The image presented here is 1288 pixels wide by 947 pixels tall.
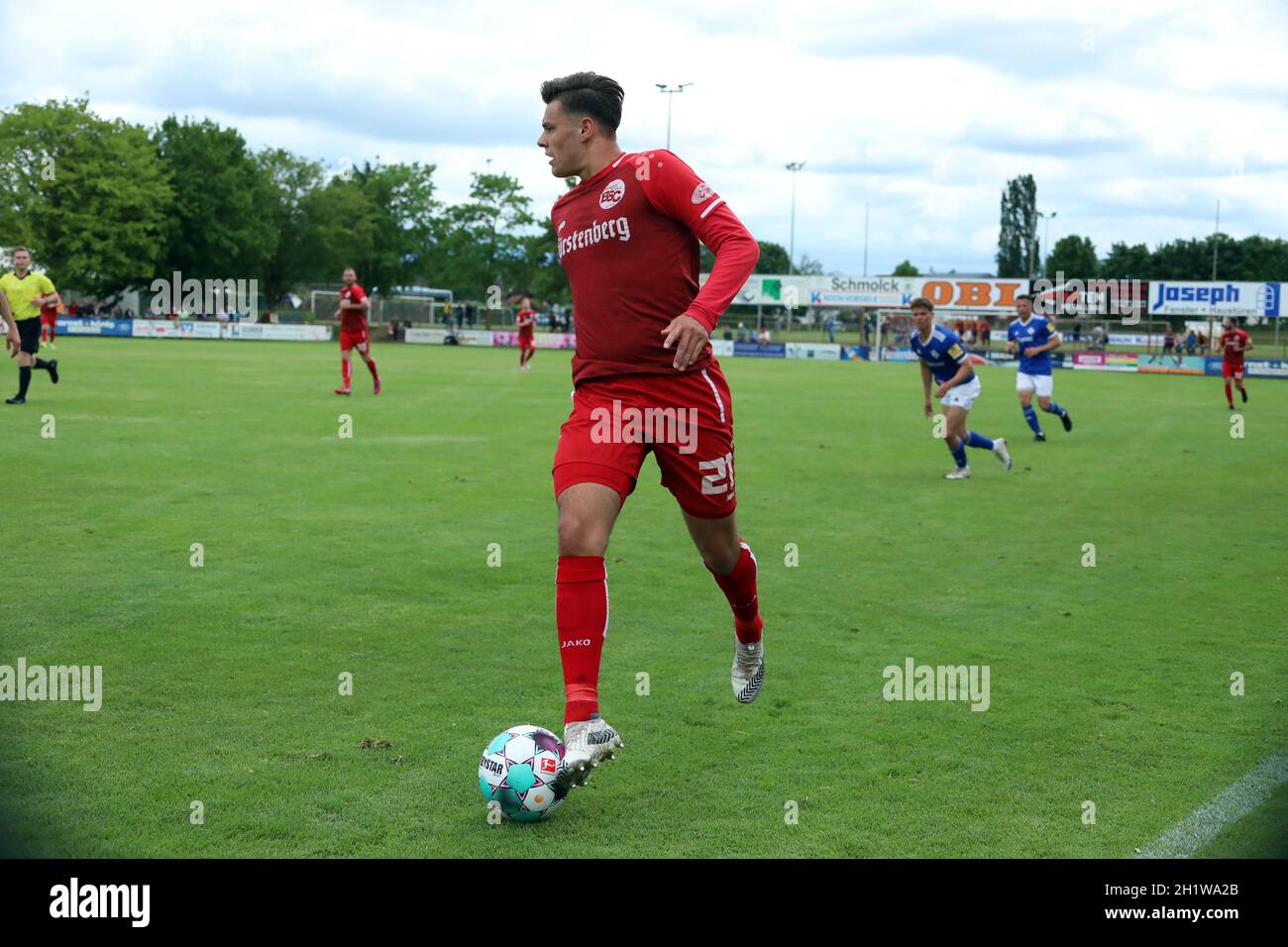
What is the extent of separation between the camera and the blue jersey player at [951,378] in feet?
50.3

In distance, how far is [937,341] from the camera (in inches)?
629

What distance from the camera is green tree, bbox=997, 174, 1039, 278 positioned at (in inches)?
5022

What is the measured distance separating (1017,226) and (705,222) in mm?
131306

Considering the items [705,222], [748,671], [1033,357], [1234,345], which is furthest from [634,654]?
[1234,345]

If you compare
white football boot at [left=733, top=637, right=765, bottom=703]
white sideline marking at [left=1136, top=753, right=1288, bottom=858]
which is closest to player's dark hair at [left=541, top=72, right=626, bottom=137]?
white football boot at [left=733, top=637, right=765, bottom=703]

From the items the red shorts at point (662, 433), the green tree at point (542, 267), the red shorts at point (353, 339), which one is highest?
the green tree at point (542, 267)

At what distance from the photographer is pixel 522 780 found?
4465 mm

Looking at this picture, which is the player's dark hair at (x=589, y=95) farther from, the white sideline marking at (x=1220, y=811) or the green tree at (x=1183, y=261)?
the green tree at (x=1183, y=261)

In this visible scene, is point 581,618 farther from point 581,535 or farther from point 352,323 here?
point 352,323

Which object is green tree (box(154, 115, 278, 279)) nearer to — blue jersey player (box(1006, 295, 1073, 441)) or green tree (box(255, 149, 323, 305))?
green tree (box(255, 149, 323, 305))

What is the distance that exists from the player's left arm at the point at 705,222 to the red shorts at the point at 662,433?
0.22 metres

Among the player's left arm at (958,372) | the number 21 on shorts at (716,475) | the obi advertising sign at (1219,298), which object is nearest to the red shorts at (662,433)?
the number 21 on shorts at (716,475)

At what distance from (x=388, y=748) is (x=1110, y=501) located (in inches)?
Answer: 406

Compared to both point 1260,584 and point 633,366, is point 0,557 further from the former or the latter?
point 1260,584
